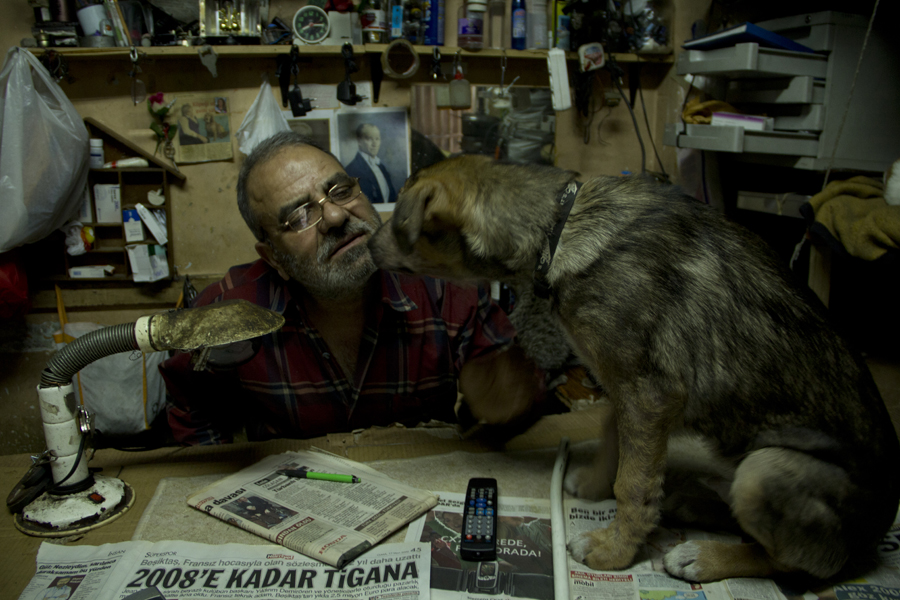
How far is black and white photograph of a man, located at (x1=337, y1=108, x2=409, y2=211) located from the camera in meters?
3.06

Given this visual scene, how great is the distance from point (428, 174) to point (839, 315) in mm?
2302

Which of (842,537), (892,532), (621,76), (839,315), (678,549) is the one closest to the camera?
(842,537)

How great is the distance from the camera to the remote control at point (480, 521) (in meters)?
1.24

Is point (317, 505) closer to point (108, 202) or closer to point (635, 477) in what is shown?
point (635, 477)

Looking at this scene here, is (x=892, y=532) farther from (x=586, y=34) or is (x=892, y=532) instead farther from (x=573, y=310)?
(x=586, y=34)

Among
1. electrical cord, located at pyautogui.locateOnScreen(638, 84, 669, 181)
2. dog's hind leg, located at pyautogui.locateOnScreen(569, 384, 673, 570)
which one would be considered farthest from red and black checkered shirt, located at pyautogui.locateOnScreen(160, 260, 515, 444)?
electrical cord, located at pyautogui.locateOnScreen(638, 84, 669, 181)

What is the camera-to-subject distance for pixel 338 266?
5.80ft

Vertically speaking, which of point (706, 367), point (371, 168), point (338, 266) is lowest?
point (706, 367)

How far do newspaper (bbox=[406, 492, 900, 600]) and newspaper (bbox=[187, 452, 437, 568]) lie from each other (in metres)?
0.09

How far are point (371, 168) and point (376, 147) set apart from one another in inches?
Answer: 4.7

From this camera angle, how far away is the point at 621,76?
322cm

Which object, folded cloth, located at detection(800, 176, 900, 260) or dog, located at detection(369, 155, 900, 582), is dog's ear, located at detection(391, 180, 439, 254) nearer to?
dog, located at detection(369, 155, 900, 582)

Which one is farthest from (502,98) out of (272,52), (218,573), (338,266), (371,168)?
(218,573)

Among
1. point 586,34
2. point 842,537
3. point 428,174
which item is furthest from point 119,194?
point 842,537
